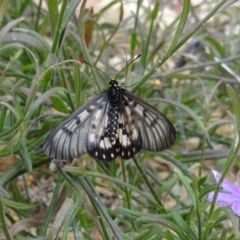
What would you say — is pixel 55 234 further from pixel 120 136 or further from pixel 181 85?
pixel 181 85

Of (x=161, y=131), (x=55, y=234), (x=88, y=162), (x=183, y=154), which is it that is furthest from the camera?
(x=88, y=162)

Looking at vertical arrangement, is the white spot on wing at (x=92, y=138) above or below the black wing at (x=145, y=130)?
below

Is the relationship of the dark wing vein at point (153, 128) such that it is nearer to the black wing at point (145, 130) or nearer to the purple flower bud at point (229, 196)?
the black wing at point (145, 130)

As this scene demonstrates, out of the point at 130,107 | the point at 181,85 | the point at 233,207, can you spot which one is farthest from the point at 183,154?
the point at 181,85

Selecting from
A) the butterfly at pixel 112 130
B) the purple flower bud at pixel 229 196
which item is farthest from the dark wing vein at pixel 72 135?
the purple flower bud at pixel 229 196

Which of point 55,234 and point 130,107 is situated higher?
point 130,107

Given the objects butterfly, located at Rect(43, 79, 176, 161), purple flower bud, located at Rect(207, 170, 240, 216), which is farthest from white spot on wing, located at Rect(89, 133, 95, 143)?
purple flower bud, located at Rect(207, 170, 240, 216)

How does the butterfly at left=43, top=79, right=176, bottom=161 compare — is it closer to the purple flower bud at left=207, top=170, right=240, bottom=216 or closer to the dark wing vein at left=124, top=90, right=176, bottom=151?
the dark wing vein at left=124, top=90, right=176, bottom=151

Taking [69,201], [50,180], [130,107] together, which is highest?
[130,107]
